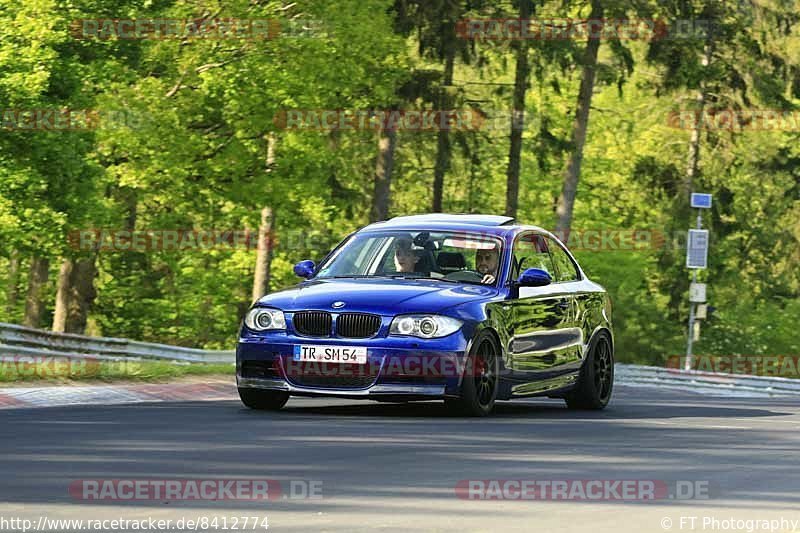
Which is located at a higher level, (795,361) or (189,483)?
(189,483)

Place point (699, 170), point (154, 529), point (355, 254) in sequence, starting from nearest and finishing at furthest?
1. point (154, 529)
2. point (355, 254)
3. point (699, 170)

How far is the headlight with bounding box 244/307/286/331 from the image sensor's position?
1466 centimetres

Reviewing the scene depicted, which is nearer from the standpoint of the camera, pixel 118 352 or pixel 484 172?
pixel 118 352

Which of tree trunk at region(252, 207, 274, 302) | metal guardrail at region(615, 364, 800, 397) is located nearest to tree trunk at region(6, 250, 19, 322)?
tree trunk at region(252, 207, 274, 302)

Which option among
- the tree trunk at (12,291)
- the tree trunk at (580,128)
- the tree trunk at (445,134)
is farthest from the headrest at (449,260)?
the tree trunk at (12,291)

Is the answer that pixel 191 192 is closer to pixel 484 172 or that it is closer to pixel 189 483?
pixel 484 172

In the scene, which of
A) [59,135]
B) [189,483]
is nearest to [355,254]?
[189,483]

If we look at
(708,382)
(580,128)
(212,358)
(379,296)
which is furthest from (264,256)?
(379,296)

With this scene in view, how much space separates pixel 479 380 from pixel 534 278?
1.10 metres

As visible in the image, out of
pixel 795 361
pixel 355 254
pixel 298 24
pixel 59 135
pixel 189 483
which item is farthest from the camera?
pixel 795 361

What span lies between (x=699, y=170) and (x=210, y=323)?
19.3 m

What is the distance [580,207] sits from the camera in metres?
70.0

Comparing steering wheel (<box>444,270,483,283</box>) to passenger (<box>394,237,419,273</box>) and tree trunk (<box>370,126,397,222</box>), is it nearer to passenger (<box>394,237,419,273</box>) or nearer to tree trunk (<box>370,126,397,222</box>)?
passenger (<box>394,237,419,273</box>)

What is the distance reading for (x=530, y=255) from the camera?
16.3 meters
